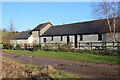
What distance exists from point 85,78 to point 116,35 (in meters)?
16.4

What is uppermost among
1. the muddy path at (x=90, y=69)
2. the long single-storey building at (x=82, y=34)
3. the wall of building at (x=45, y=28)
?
the wall of building at (x=45, y=28)

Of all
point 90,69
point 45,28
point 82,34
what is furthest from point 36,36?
point 90,69

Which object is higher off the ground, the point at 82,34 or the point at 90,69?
the point at 82,34

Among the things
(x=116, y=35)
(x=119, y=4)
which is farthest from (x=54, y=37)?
Result: (x=119, y=4)

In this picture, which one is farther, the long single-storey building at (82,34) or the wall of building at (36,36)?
the wall of building at (36,36)

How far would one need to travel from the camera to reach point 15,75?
6695 millimetres

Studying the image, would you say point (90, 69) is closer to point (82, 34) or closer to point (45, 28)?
point (82, 34)

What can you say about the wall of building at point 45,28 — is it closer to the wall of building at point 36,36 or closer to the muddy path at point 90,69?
the wall of building at point 36,36

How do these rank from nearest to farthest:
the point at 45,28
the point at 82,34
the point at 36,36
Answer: the point at 82,34
the point at 36,36
the point at 45,28

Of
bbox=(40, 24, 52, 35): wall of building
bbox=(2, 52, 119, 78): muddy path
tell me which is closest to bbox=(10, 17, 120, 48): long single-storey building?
bbox=(40, 24, 52, 35): wall of building

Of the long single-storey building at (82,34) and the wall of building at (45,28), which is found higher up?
the wall of building at (45,28)

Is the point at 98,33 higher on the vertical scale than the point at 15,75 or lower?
higher

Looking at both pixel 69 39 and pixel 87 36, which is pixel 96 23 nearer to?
pixel 87 36

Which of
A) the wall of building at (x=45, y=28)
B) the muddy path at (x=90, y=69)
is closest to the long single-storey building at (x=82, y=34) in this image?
the wall of building at (x=45, y=28)
